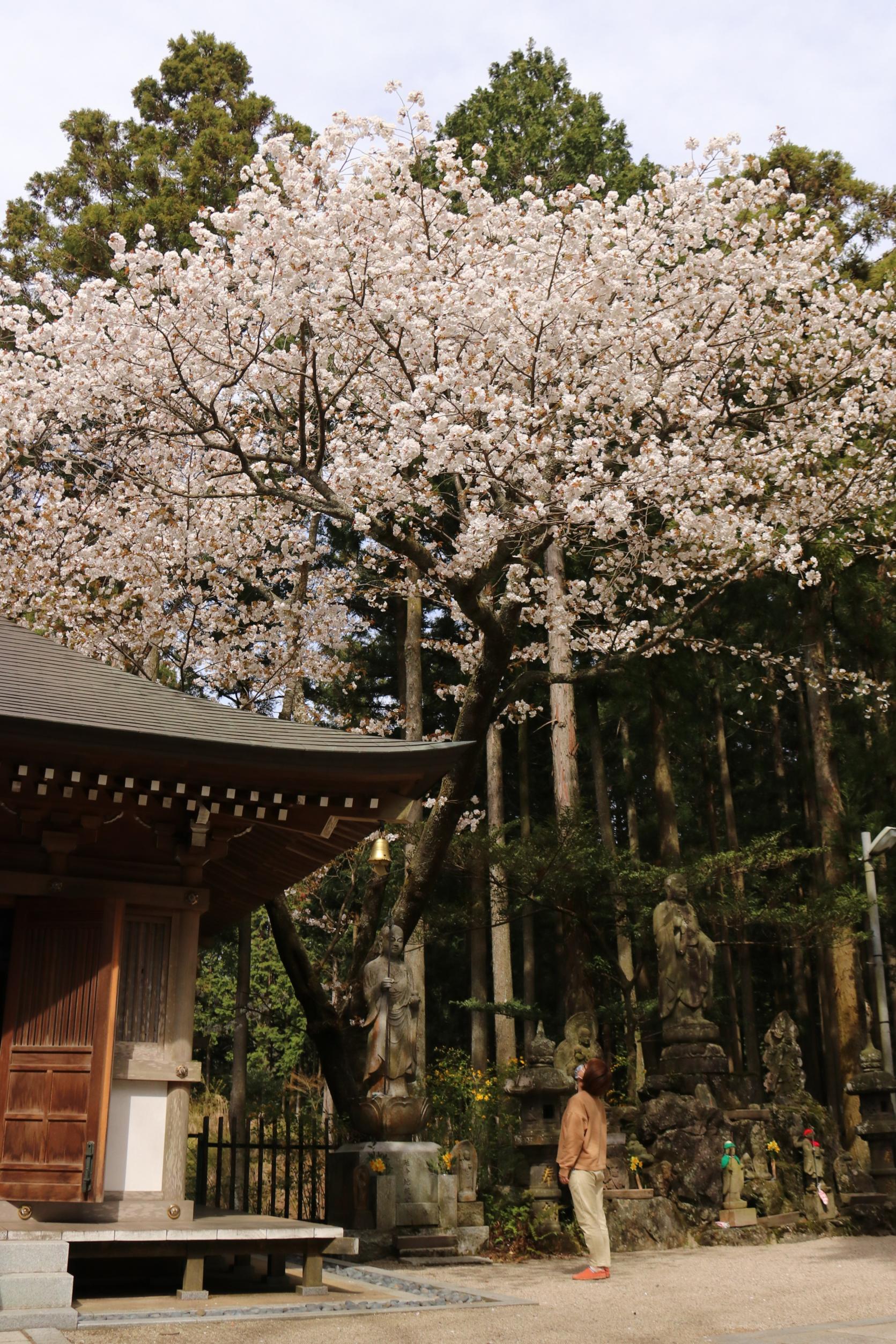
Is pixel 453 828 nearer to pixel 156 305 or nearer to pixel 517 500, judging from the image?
pixel 517 500

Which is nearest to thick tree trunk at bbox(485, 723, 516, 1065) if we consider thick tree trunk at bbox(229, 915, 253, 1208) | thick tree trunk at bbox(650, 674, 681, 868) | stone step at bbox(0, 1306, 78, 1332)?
thick tree trunk at bbox(650, 674, 681, 868)

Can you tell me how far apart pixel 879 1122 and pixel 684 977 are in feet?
10.1

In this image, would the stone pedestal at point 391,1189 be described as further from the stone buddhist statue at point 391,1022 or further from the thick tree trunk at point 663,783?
the thick tree trunk at point 663,783

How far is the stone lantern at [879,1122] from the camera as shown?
42.9 feet

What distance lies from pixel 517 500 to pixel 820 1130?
795 cm

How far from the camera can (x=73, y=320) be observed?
41.3ft

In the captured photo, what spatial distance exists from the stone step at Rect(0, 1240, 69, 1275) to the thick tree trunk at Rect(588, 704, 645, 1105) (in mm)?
8086

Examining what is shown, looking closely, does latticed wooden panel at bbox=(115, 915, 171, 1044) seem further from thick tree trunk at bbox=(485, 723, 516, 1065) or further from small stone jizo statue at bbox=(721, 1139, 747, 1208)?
thick tree trunk at bbox=(485, 723, 516, 1065)

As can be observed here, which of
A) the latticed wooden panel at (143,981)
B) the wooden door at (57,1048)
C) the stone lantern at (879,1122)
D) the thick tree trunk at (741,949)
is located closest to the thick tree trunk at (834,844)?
the stone lantern at (879,1122)

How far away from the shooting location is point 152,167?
66.2 ft

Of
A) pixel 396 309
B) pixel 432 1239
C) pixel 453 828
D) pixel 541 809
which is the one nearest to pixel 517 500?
pixel 396 309

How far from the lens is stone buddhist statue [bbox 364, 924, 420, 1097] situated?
10578 millimetres

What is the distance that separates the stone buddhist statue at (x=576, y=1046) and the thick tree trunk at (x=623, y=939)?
1568mm

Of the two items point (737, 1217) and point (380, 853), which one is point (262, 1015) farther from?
point (380, 853)
